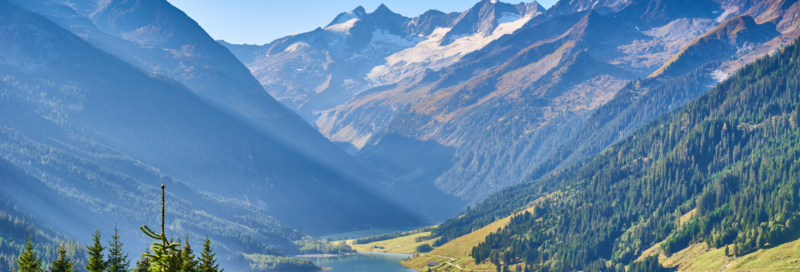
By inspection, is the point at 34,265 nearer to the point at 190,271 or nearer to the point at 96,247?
the point at 96,247

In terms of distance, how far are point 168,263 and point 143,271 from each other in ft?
174

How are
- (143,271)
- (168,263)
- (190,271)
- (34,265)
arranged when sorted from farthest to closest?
(143,271), (34,265), (190,271), (168,263)

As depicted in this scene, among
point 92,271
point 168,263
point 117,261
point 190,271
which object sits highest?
point 117,261

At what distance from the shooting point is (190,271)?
40.9m

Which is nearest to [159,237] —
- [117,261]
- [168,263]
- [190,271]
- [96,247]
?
[168,263]

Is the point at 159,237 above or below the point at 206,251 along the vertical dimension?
below

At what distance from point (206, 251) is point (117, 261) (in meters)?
22.7

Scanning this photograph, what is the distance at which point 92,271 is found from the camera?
69500 mm

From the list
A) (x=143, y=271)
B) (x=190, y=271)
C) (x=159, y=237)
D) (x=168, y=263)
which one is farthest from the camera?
(x=143, y=271)

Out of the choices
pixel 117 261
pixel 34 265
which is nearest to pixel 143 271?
pixel 34 265

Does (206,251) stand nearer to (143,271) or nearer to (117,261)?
(143,271)

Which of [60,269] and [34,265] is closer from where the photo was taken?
[34,265]

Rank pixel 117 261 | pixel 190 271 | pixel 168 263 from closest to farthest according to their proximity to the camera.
Answer: pixel 168 263 < pixel 190 271 < pixel 117 261

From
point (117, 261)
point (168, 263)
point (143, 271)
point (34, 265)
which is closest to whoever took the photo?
point (168, 263)
